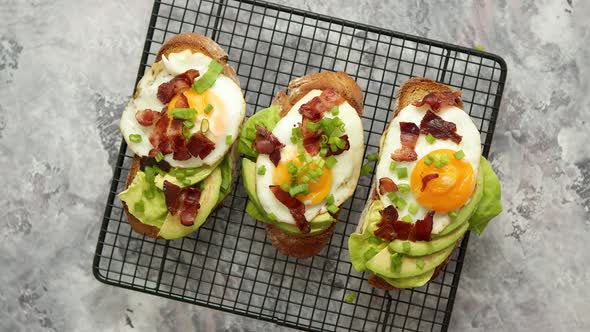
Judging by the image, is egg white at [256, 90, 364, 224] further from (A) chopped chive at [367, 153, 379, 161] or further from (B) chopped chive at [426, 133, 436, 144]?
(B) chopped chive at [426, 133, 436, 144]

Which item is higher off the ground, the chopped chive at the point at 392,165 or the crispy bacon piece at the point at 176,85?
the crispy bacon piece at the point at 176,85

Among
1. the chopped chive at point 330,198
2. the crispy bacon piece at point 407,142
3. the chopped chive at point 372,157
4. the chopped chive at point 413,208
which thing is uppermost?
the crispy bacon piece at point 407,142

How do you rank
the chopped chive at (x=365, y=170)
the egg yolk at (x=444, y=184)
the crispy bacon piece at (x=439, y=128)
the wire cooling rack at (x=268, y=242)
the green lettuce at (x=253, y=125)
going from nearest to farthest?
the egg yolk at (x=444, y=184), the crispy bacon piece at (x=439, y=128), the green lettuce at (x=253, y=125), the chopped chive at (x=365, y=170), the wire cooling rack at (x=268, y=242)

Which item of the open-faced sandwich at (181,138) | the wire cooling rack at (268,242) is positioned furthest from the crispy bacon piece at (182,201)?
the wire cooling rack at (268,242)

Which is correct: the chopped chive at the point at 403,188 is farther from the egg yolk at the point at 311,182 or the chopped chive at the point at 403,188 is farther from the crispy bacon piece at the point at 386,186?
the egg yolk at the point at 311,182

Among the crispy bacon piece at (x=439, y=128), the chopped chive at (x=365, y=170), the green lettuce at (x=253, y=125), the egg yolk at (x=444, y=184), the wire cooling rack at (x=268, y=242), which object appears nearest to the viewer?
the egg yolk at (x=444, y=184)

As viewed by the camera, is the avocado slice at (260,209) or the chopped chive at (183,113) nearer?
the chopped chive at (183,113)

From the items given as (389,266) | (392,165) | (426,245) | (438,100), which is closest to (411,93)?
(438,100)

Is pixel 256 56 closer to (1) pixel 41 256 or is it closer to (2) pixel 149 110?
(2) pixel 149 110

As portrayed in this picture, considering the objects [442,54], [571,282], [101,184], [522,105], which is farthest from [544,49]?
[101,184]
